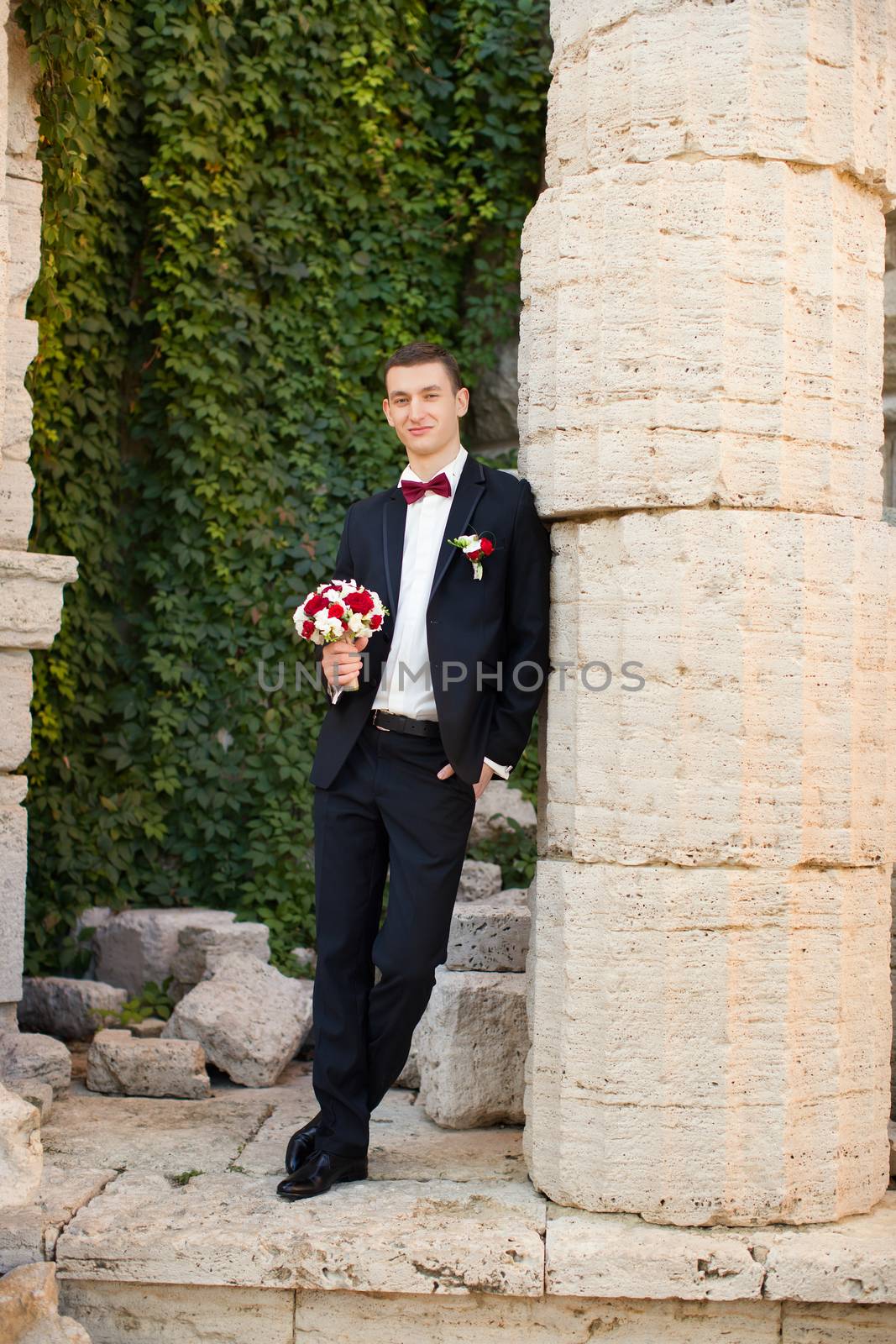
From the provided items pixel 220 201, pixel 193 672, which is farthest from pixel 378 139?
pixel 193 672

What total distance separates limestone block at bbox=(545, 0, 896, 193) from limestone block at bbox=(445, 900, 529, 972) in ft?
8.56

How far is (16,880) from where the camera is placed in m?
5.14

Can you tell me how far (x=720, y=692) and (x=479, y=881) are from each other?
3.71 meters

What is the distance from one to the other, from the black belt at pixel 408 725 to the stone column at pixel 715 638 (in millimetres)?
393

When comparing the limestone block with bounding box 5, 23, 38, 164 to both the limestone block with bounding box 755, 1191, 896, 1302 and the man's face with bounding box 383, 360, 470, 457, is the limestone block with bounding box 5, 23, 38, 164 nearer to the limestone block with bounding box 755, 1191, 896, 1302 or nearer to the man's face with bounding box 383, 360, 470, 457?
the man's face with bounding box 383, 360, 470, 457

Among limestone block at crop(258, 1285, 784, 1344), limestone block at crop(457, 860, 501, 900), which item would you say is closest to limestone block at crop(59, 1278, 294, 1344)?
limestone block at crop(258, 1285, 784, 1344)

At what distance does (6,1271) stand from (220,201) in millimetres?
5506

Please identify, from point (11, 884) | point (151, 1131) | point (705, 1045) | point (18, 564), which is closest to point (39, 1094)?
point (151, 1131)

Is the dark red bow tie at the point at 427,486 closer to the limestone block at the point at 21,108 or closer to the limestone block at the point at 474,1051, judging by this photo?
the limestone block at the point at 474,1051

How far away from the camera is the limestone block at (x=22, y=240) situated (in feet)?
16.8

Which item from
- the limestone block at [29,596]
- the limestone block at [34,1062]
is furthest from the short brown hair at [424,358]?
the limestone block at [34,1062]

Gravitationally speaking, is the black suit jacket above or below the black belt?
above

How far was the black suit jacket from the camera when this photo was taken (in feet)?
12.3

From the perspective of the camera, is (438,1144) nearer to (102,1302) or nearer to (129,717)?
(102,1302)
